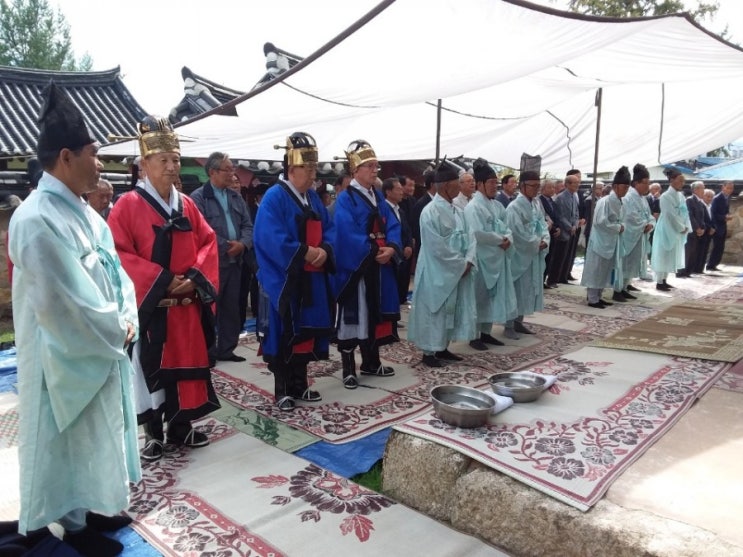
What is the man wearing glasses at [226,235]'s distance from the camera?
17.9 ft

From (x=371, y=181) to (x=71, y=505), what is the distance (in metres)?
3.32

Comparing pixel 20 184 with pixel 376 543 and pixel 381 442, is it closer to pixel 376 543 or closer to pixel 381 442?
pixel 381 442

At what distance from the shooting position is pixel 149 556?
2.57m

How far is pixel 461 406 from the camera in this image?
323 centimetres

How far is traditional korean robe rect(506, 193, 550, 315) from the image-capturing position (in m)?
6.63

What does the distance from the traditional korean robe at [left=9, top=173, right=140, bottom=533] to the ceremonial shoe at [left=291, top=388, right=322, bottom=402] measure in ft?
6.98

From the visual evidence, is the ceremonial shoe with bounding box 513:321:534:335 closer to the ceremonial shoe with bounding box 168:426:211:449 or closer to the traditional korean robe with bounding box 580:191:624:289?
the traditional korean robe with bounding box 580:191:624:289

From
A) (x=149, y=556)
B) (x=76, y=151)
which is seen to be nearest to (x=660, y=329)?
(x=149, y=556)

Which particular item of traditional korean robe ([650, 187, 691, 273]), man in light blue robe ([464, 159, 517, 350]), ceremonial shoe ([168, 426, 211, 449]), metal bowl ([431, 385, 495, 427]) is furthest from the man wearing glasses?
traditional korean robe ([650, 187, 691, 273])

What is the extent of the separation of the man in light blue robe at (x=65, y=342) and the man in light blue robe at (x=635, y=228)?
7843 mm

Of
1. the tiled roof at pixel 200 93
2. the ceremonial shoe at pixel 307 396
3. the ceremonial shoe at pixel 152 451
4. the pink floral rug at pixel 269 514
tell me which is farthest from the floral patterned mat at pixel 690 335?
the tiled roof at pixel 200 93

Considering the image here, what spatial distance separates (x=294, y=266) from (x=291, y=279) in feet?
0.32

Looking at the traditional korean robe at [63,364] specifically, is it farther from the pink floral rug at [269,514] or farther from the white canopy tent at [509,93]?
the white canopy tent at [509,93]

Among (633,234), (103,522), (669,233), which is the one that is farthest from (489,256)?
(669,233)
